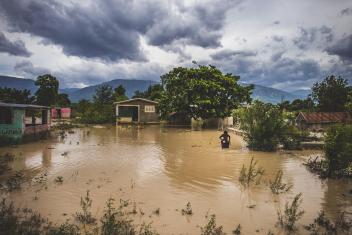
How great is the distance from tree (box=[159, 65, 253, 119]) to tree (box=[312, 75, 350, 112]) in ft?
56.3

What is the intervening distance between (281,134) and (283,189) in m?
9.10

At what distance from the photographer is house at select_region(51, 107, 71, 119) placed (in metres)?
55.0

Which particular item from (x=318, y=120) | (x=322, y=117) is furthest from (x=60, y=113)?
(x=322, y=117)

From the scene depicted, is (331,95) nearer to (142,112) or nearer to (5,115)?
(142,112)

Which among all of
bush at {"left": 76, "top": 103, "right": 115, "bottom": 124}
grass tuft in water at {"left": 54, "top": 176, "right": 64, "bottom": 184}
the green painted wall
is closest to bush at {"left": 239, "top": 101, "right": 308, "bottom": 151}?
grass tuft in water at {"left": 54, "top": 176, "right": 64, "bottom": 184}

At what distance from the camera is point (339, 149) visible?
35.6 feet

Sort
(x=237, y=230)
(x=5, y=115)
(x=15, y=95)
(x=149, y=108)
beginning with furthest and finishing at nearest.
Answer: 1. (x=15, y=95)
2. (x=149, y=108)
3. (x=5, y=115)
4. (x=237, y=230)

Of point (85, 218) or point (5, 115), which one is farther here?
point (5, 115)

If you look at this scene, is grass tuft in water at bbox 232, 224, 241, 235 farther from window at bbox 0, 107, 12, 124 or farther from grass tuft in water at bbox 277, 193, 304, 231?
window at bbox 0, 107, 12, 124

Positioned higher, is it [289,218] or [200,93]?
[200,93]

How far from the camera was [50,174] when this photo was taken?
11.0 m

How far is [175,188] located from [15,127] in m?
14.2

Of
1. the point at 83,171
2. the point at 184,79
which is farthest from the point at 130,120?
the point at 83,171

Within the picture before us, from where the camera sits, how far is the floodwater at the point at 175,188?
6988mm
